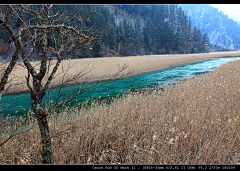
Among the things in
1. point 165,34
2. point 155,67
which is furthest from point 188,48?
point 155,67

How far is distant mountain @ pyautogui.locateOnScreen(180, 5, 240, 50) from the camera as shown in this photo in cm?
13473

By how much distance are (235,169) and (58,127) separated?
4.52 m

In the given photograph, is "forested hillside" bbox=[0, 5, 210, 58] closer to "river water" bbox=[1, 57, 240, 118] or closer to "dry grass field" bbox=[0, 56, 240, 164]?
"river water" bbox=[1, 57, 240, 118]

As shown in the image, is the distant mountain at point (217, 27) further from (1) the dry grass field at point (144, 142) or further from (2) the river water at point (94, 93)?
(1) the dry grass field at point (144, 142)

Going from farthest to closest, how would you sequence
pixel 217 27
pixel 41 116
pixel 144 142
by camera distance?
pixel 217 27
pixel 144 142
pixel 41 116

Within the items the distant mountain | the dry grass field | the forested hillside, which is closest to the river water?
the dry grass field

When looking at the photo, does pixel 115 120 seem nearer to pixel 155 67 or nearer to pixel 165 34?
pixel 155 67

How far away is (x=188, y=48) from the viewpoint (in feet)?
233

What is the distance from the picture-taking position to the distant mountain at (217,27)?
442 feet

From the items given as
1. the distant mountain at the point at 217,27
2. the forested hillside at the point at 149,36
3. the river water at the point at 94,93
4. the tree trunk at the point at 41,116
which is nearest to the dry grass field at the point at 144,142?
the tree trunk at the point at 41,116

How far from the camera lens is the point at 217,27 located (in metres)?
159

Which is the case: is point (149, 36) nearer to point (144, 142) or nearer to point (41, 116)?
point (144, 142)

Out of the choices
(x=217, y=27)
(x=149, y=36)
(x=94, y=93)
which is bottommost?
(x=94, y=93)

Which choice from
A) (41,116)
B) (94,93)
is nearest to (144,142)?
(41,116)
